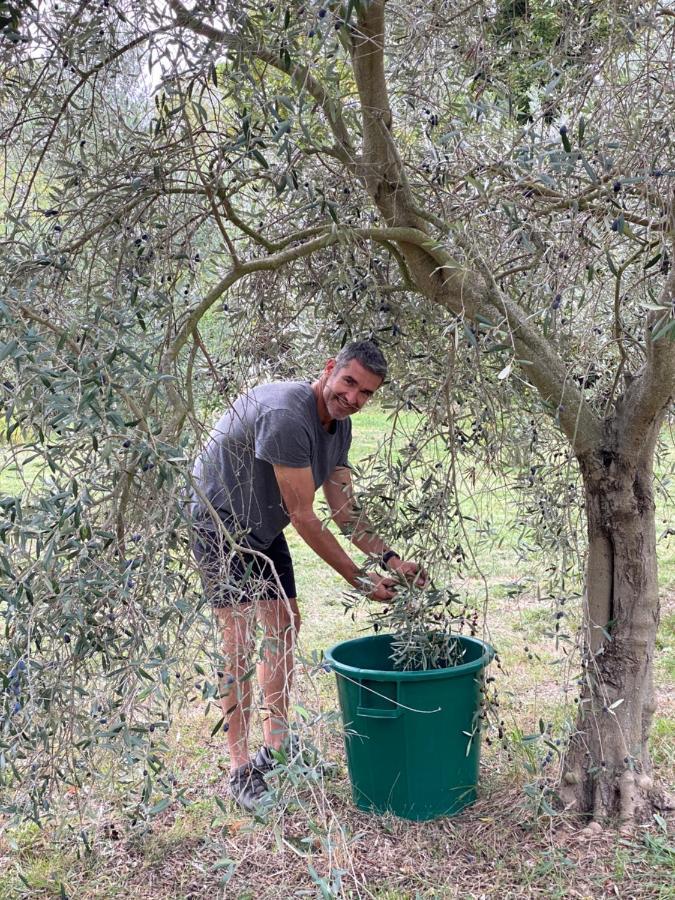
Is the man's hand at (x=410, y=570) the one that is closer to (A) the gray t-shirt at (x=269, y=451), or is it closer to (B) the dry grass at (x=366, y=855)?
(A) the gray t-shirt at (x=269, y=451)

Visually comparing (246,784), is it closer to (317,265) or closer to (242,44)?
(317,265)

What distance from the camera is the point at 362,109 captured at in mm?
→ 2725

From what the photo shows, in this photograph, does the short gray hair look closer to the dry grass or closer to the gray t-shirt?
the gray t-shirt

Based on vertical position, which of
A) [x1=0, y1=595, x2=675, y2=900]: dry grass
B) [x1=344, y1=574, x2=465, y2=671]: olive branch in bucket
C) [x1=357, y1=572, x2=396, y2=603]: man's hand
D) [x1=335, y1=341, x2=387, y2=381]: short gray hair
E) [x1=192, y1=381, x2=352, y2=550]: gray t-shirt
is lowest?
[x1=0, y1=595, x2=675, y2=900]: dry grass

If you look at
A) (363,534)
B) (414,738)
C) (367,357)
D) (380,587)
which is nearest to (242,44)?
(367,357)

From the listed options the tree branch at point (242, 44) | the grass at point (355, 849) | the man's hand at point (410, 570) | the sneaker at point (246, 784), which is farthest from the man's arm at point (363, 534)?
the tree branch at point (242, 44)

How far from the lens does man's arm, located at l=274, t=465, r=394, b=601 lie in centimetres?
320

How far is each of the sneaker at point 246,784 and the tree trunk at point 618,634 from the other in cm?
114

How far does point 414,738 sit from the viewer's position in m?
3.25

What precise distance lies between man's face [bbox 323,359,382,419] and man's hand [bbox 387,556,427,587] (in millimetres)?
545

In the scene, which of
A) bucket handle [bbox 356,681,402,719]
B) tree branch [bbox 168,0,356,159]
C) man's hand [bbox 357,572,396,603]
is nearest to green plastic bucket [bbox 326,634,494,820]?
bucket handle [bbox 356,681,402,719]

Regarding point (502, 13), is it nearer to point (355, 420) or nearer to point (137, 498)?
point (137, 498)

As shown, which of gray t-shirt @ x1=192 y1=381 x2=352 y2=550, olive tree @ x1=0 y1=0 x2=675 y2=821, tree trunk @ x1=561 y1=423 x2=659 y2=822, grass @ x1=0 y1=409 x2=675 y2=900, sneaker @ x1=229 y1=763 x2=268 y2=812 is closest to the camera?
olive tree @ x1=0 y1=0 x2=675 y2=821

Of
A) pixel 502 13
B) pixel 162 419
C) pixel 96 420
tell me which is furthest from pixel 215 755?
pixel 502 13
